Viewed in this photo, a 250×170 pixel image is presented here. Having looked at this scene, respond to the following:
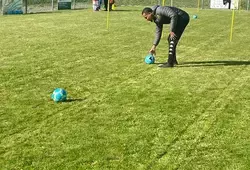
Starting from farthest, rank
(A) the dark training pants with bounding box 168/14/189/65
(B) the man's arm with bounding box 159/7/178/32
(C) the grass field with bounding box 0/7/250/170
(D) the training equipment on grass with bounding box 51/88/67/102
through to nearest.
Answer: (A) the dark training pants with bounding box 168/14/189/65
(B) the man's arm with bounding box 159/7/178/32
(D) the training equipment on grass with bounding box 51/88/67/102
(C) the grass field with bounding box 0/7/250/170

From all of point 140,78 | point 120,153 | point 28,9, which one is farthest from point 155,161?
point 28,9

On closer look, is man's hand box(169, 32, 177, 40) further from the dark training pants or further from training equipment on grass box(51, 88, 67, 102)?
training equipment on grass box(51, 88, 67, 102)

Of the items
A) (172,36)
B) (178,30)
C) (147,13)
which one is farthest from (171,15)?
(178,30)

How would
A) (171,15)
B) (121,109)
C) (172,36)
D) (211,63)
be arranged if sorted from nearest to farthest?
1. (121,109)
2. (171,15)
3. (172,36)
4. (211,63)

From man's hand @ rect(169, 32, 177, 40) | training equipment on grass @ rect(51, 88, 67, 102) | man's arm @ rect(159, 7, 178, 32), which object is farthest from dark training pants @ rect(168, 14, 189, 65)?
training equipment on grass @ rect(51, 88, 67, 102)

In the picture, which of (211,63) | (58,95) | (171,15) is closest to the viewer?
(58,95)

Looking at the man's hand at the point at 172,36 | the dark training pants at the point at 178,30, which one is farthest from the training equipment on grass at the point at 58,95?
the dark training pants at the point at 178,30

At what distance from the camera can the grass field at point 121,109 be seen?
19.4ft

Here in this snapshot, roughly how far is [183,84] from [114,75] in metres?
1.99

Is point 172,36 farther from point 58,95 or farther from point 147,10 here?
point 58,95

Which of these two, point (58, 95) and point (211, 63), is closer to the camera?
point (58, 95)

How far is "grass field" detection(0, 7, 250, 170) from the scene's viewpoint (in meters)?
5.93

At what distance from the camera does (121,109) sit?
814 cm

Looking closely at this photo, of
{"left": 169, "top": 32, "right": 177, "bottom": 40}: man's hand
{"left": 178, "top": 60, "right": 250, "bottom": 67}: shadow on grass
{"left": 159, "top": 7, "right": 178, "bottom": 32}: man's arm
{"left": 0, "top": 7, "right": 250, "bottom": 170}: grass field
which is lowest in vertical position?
{"left": 0, "top": 7, "right": 250, "bottom": 170}: grass field
